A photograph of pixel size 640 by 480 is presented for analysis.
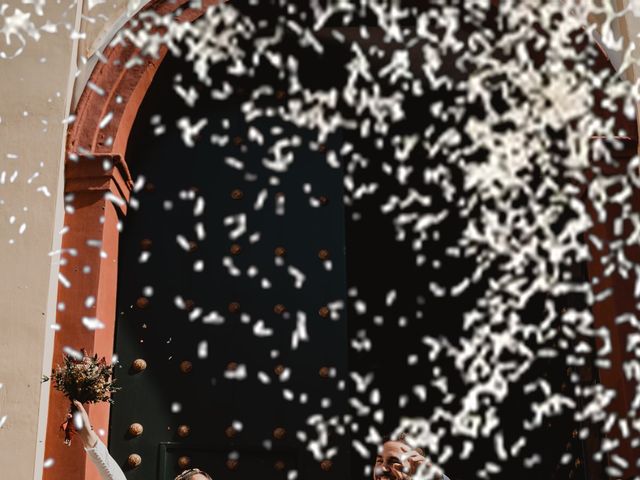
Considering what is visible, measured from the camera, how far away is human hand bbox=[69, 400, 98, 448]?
2.79m

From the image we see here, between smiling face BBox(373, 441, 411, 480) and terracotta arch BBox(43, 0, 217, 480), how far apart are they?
111cm

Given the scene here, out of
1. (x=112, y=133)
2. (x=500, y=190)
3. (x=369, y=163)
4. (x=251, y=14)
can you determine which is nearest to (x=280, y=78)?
(x=251, y=14)

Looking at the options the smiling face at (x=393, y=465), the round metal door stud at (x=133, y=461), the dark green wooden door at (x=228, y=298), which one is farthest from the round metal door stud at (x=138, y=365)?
the smiling face at (x=393, y=465)

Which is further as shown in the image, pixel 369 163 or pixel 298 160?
pixel 369 163

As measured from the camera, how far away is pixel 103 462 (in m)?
2.89

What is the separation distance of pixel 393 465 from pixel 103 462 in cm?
101

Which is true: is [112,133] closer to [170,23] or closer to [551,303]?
[170,23]

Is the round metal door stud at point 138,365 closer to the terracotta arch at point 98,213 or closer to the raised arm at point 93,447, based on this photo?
the terracotta arch at point 98,213

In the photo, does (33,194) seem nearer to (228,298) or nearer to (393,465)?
(228,298)

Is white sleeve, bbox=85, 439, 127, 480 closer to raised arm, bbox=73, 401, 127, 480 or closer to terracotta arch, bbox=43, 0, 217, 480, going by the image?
raised arm, bbox=73, 401, 127, 480

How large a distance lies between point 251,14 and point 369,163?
0.94 m

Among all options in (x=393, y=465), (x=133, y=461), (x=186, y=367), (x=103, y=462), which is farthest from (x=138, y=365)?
(x=393, y=465)

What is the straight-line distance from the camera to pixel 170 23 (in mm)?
3875

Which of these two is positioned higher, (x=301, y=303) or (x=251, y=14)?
(x=251, y=14)
